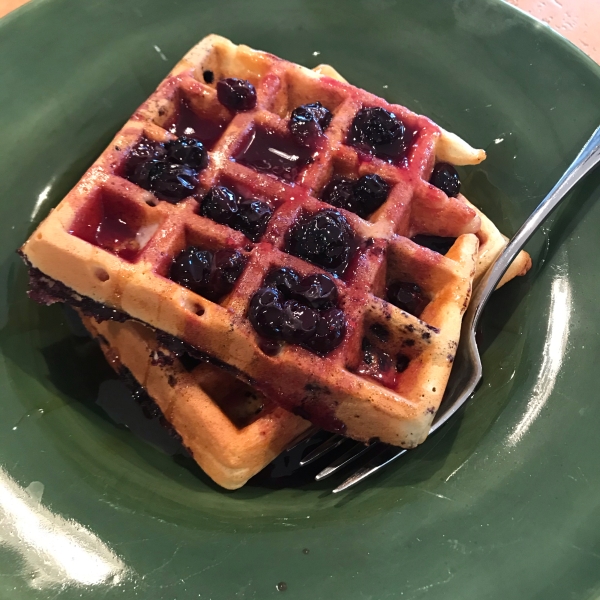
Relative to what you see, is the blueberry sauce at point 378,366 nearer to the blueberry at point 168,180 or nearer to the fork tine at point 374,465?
the fork tine at point 374,465

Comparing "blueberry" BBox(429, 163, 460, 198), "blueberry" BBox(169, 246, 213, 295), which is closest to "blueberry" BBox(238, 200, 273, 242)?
"blueberry" BBox(169, 246, 213, 295)

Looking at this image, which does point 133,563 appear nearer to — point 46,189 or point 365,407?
point 365,407

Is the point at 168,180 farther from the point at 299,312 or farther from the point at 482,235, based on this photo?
the point at 482,235

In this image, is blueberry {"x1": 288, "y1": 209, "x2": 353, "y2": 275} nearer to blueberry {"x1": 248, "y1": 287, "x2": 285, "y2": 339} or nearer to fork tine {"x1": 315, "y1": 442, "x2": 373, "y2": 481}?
blueberry {"x1": 248, "y1": 287, "x2": 285, "y2": 339}

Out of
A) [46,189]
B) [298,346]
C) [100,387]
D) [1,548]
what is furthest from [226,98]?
[1,548]

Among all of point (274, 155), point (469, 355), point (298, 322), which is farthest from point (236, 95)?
point (469, 355)

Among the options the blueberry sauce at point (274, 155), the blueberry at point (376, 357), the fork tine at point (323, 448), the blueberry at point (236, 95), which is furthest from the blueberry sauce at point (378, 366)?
the blueberry at point (236, 95)
